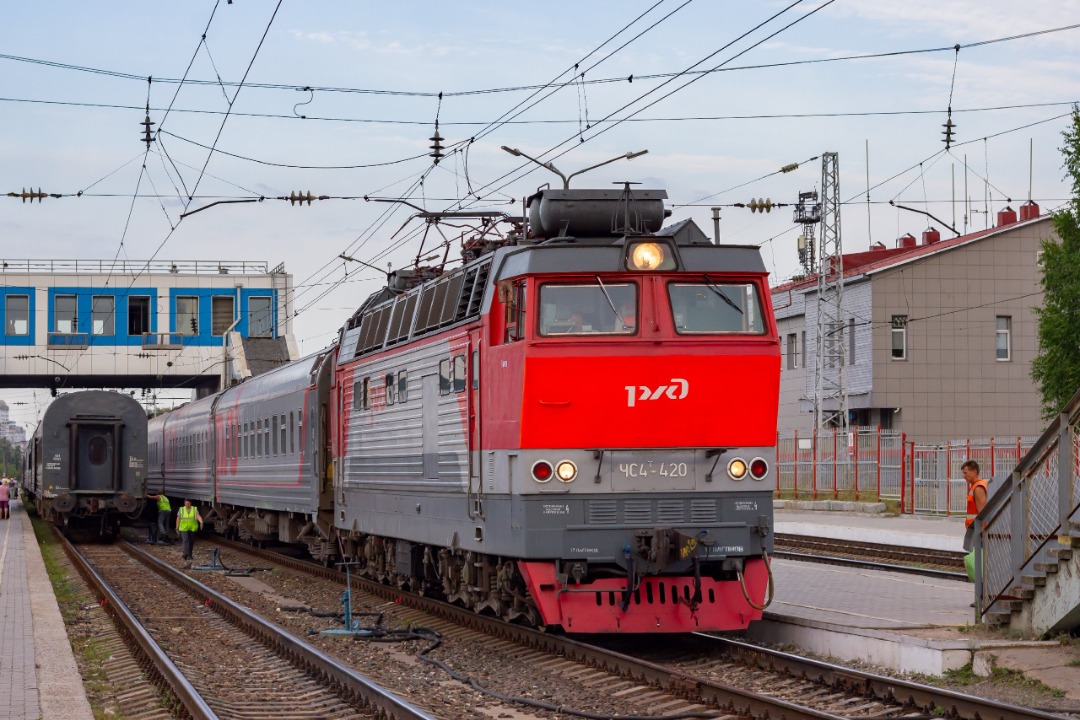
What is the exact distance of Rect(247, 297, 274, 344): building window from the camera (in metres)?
62.4

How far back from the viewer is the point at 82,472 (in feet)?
114

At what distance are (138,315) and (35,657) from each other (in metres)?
49.6

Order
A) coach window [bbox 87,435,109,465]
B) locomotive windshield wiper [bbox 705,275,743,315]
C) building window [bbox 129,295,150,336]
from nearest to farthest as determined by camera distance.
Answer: locomotive windshield wiper [bbox 705,275,743,315]
coach window [bbox 87,435,109,465]
building window [bbox 129,295,150,336]

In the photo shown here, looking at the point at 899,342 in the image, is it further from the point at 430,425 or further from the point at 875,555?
the point at 430,425

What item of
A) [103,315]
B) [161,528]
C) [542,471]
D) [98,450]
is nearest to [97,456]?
[98,450]

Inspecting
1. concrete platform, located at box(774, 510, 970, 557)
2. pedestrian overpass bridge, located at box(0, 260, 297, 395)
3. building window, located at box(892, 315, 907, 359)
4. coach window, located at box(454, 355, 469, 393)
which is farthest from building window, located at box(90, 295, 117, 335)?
coach window, located at box(454, 355, 469, 393)

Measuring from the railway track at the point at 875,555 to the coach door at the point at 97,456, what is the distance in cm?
1636

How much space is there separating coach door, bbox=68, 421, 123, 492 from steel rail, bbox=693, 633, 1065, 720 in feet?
83.0

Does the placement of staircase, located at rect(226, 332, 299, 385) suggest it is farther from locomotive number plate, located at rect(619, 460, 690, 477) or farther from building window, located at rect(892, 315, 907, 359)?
locomotive number plate, located at rect(619, 460, 690, 477)

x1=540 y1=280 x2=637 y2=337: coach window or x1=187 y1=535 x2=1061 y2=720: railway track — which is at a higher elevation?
x1=540 y1=280 x2=637 y2=337: coach window

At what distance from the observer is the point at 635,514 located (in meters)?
12.7

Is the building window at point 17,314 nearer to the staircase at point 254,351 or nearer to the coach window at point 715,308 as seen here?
the staircase at point 254,351

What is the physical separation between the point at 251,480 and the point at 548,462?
653 inches

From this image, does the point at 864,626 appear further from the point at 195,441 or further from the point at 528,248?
the point at 195,441
